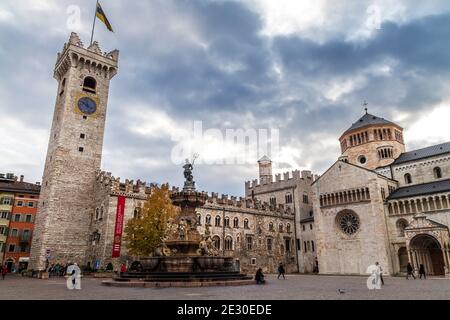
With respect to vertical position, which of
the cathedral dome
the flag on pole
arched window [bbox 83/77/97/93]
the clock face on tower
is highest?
the flag on pole

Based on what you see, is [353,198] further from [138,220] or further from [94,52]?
[94,52]

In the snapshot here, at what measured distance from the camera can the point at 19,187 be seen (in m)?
56.7

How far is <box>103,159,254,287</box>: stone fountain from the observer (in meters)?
19.6

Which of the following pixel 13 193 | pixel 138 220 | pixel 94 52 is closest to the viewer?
pixel 138 220

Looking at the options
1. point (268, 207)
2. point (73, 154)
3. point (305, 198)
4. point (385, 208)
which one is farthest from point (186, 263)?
point (305, 198)

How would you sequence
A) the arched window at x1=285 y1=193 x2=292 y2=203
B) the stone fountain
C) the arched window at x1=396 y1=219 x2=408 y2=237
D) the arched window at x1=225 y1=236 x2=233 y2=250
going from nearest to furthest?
the stone fountain < the arched window at x1=396 y1=219 x2=408 y2=237 < the arched window at x1=225 y1=236 x2=233 y2=250 < the arched window at x1=285 y1=193 x2=292 y2=203

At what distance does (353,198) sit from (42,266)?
4249 centimetres

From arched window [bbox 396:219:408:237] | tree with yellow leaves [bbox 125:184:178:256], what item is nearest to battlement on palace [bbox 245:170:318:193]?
arched window [bbox 396:219:408:237]

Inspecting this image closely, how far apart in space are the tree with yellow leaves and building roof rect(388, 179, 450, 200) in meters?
31.1

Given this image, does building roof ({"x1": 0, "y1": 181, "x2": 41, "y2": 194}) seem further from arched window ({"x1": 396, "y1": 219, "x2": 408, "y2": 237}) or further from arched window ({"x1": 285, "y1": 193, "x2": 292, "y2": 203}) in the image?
arched window ({"x1": 396, "y1": 219, "x2": 408, "y2": 237})

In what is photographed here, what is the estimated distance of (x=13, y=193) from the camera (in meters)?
55.4
